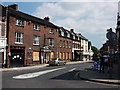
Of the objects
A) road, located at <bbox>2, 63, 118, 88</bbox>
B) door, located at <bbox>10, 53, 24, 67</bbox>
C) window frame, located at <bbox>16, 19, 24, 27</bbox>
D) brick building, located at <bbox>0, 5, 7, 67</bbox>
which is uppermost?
window frame, located at <bbox>16, 19, 24, 27</bbox>

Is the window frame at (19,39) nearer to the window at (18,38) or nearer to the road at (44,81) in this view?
the window at (18,38)

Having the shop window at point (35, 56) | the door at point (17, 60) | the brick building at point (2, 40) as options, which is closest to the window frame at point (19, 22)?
the brick building at point (2, 40)

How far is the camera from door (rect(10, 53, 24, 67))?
30.3 meters

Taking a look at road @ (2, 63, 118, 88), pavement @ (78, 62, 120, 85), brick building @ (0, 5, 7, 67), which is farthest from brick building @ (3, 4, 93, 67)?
pavement @ (78, 62, 120, 85)

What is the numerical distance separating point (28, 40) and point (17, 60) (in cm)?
458

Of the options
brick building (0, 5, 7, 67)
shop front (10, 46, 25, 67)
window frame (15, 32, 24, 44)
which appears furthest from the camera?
window frame (15, 32, 24, 44)

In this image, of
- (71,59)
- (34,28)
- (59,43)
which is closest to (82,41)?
(71,59)

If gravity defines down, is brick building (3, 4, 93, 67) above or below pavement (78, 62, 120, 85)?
above

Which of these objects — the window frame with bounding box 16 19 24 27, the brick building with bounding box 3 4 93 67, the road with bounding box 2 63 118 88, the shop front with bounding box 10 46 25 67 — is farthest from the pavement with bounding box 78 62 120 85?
the window frame with bounding box 16 19 24 27

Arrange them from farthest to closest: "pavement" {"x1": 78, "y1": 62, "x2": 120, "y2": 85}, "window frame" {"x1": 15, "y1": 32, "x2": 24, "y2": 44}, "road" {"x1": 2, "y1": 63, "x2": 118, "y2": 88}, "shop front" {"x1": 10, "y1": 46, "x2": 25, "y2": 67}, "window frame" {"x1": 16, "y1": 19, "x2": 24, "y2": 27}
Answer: "window frame" {"x1": 16, "y1": 19, "x2": 24, "y2": 27}
"window frame" {"x1": 15, "y1": 32, "x2": 24, "y2": 44}
"shop front" {"x1": 10, "y1": 46, "x2": 25, "y2": 67}
"pavement" {"x1": 78, "y1": 62, "x2": 120, "y2": 85}
"road" {"x1": 2, "y1": 63, "x2": 118, "y2": 88}

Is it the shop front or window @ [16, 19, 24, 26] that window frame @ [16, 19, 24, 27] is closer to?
window @ [16, 19, 24, 26]

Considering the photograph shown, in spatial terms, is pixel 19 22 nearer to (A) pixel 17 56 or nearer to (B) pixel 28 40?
(B) pixel 28 40

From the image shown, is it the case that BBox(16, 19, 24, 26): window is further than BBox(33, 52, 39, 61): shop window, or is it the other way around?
BBox(33, 52, 39, 61): shop window

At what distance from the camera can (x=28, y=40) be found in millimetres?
34469
